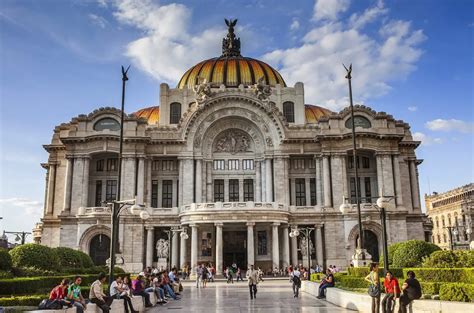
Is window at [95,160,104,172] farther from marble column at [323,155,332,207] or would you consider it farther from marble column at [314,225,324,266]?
marble column at [323,155,332,207]

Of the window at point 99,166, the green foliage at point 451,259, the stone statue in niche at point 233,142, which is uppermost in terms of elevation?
the stone statue in niche at point 233,142

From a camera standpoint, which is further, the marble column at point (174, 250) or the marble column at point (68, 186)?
the marble column at point (68, 186)

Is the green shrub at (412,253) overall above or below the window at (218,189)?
below

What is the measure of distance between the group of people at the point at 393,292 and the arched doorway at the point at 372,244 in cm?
3949

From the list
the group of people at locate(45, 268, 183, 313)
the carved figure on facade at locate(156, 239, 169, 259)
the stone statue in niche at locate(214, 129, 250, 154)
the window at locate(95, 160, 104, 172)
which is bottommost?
the group of people at locate(45, 268, 183, 313)

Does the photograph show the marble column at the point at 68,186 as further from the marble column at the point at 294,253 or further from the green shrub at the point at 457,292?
the green shrub at the point at 457,292

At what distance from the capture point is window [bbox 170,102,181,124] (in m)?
69.2

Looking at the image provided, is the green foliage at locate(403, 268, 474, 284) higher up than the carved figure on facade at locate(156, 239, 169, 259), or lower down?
lower down

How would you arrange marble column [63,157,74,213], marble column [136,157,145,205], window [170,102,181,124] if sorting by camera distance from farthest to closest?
window [170,102,181,124]
marble column [136,157,145,205]
marble column [63,157,74,213]

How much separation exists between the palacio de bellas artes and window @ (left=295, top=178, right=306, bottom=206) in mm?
141

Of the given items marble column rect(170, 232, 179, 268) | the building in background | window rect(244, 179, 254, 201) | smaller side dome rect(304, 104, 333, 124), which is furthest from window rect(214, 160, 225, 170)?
the building in background

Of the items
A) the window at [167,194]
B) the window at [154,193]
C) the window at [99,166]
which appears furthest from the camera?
the window at [99,166]

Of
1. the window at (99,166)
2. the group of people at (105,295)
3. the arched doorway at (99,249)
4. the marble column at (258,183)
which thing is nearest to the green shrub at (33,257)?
the group of people at (105,295)

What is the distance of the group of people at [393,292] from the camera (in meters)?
16.7
